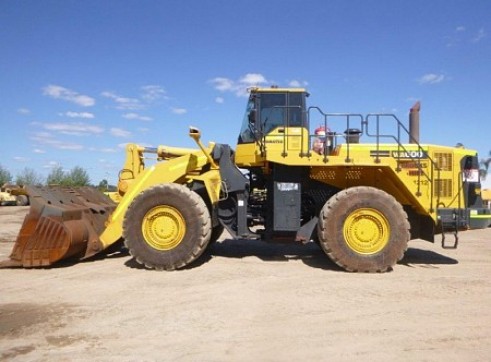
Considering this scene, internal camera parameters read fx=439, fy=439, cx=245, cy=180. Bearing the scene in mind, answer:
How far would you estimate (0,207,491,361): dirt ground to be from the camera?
13.2ft

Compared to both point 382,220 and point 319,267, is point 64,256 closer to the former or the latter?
point 319,267

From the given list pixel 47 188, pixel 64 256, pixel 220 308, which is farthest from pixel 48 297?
pixel 47 188

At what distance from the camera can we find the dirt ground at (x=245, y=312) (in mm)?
4020

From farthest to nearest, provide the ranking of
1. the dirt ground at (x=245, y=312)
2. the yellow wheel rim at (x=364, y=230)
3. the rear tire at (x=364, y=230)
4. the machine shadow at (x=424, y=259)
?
the machine shadow at (x=424, y=259), the yellow wheel rim at (x=364, y=230), the rear tire at (x=364, y=230), the dirt ground at (x=245, y=312)

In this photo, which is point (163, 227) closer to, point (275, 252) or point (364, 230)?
point (275, 252)

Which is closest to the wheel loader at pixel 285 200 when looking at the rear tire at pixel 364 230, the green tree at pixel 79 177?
the rear tire at pixel 364 230

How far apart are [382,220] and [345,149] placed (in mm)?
1416

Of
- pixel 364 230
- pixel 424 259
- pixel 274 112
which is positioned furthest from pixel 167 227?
pixel 424 259

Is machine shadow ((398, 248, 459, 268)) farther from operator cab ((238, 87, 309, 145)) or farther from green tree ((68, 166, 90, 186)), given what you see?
green tree ((68, 166, 90, 186))

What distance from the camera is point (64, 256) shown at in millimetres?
7535

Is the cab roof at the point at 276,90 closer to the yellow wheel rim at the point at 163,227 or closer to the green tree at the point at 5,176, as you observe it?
the yellow wheel rim at the point at 163,227

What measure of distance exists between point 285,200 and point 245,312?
10.1ft

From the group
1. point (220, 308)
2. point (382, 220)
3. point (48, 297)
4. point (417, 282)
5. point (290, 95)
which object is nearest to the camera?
point (220, 308)

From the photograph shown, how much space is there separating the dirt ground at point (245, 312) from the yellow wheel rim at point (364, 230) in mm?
551
